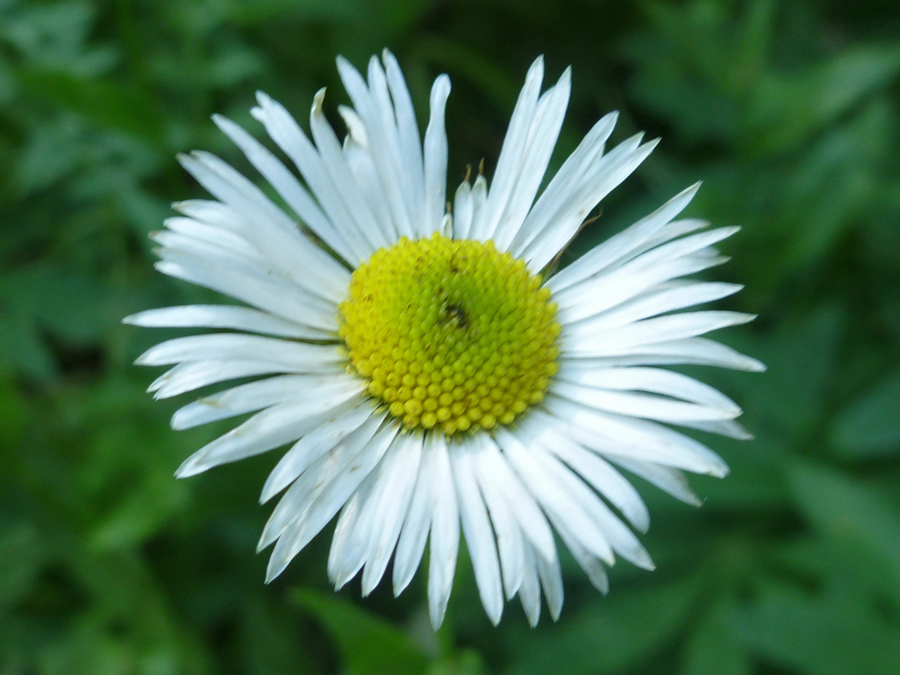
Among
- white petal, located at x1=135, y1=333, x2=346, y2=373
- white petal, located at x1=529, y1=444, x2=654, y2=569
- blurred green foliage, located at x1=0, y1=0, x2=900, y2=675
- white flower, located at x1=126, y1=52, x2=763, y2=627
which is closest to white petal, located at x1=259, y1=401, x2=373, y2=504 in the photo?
white flower, located at x1=126, y1=52, x2=763, y2=627

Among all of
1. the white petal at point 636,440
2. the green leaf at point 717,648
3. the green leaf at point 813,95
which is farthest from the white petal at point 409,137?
the green leaf at point 813,95

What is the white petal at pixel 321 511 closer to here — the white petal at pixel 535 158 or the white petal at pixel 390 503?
the white petal at pixel 390 503

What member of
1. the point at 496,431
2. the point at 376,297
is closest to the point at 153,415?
the point at 376,297

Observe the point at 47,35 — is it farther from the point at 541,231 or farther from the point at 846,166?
the point at 846,166

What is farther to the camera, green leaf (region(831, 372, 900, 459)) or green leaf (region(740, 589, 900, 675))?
green leaf (region(831, 372, 900, 459))

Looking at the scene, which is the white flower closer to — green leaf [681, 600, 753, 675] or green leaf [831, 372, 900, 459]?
green leaf [681, 600, 753, 675]
